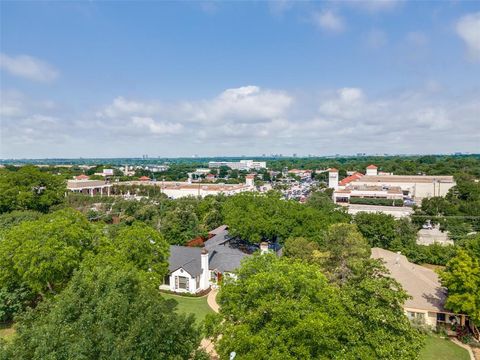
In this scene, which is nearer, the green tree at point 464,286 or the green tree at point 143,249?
the green tree at point 464,286

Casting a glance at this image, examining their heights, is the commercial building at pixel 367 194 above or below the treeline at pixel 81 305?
below

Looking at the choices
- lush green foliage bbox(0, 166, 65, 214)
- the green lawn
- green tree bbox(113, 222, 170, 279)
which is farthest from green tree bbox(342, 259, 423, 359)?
lush green foliage bbox(0, 166, 65, 214)

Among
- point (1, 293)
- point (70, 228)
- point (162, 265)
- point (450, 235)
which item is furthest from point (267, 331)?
point (450, 235)

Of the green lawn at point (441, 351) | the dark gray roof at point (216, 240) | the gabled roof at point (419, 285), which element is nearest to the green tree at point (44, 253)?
the dark gray roof at point (216, 240)

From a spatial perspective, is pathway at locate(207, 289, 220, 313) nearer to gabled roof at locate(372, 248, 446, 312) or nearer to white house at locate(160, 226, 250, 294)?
white house at locate(160, 226, 250, 294)

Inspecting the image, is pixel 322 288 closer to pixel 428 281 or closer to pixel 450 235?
pixel 428 281

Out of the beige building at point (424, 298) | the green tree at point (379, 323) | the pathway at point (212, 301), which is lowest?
the pathway at point (212, 301)

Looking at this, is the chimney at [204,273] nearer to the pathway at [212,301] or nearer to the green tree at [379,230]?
the pathway at [212,301]
